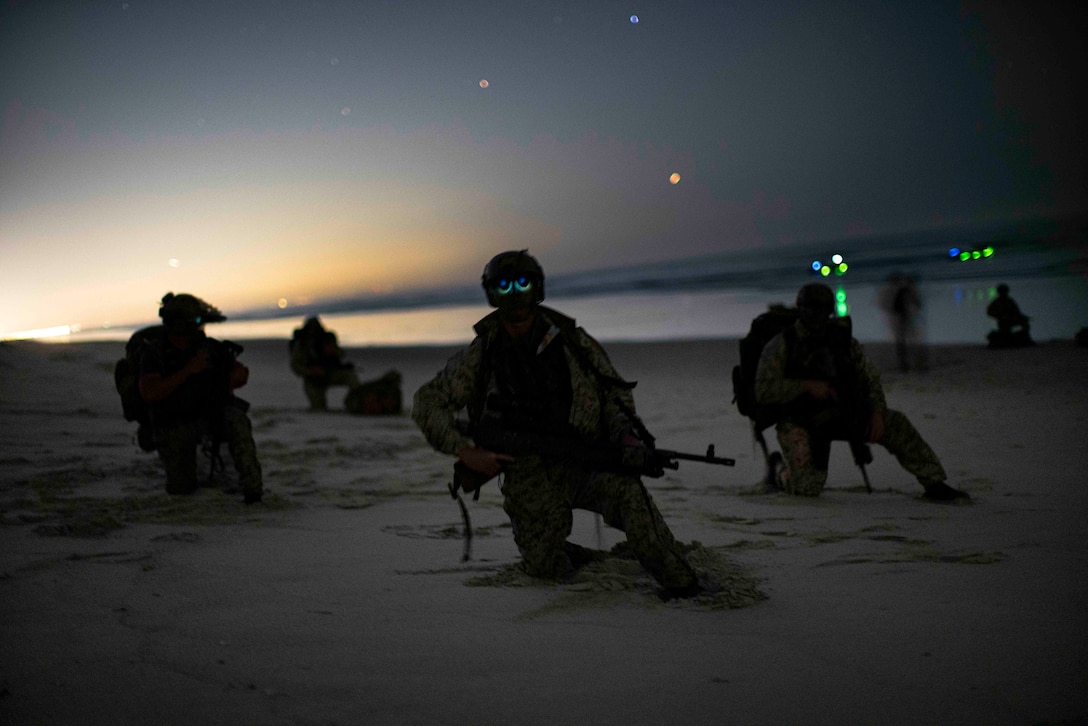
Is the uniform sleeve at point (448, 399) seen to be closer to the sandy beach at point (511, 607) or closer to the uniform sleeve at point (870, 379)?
the sandy beach at point (511, 607)

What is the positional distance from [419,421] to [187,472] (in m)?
2.93

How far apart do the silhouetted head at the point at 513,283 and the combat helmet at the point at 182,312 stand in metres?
3.03

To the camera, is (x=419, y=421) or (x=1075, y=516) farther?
(x=1075, y=516)

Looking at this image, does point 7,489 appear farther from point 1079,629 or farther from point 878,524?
Result: point 1079,629

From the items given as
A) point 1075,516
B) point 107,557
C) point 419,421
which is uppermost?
point 419,421

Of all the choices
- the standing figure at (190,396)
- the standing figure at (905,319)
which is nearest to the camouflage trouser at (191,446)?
the standing figure at (190,396)

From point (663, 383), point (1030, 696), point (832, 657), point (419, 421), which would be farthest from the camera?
point (663, 383)

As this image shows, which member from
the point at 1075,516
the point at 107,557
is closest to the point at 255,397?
the point at 107,557

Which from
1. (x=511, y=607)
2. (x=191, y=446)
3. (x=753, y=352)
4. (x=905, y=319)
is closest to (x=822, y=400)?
(x=753, y=352)

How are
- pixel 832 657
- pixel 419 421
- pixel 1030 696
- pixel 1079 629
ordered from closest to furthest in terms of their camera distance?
pixel 1030 696 < pixel 832 657 < pixel 1079 629 < pixel 419 421

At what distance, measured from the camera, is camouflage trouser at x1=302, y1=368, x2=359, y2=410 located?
12328 millimetres

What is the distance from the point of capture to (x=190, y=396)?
5945 mm

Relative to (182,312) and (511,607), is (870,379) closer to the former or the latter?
(511,607)

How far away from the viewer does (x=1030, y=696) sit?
94.7 inches
